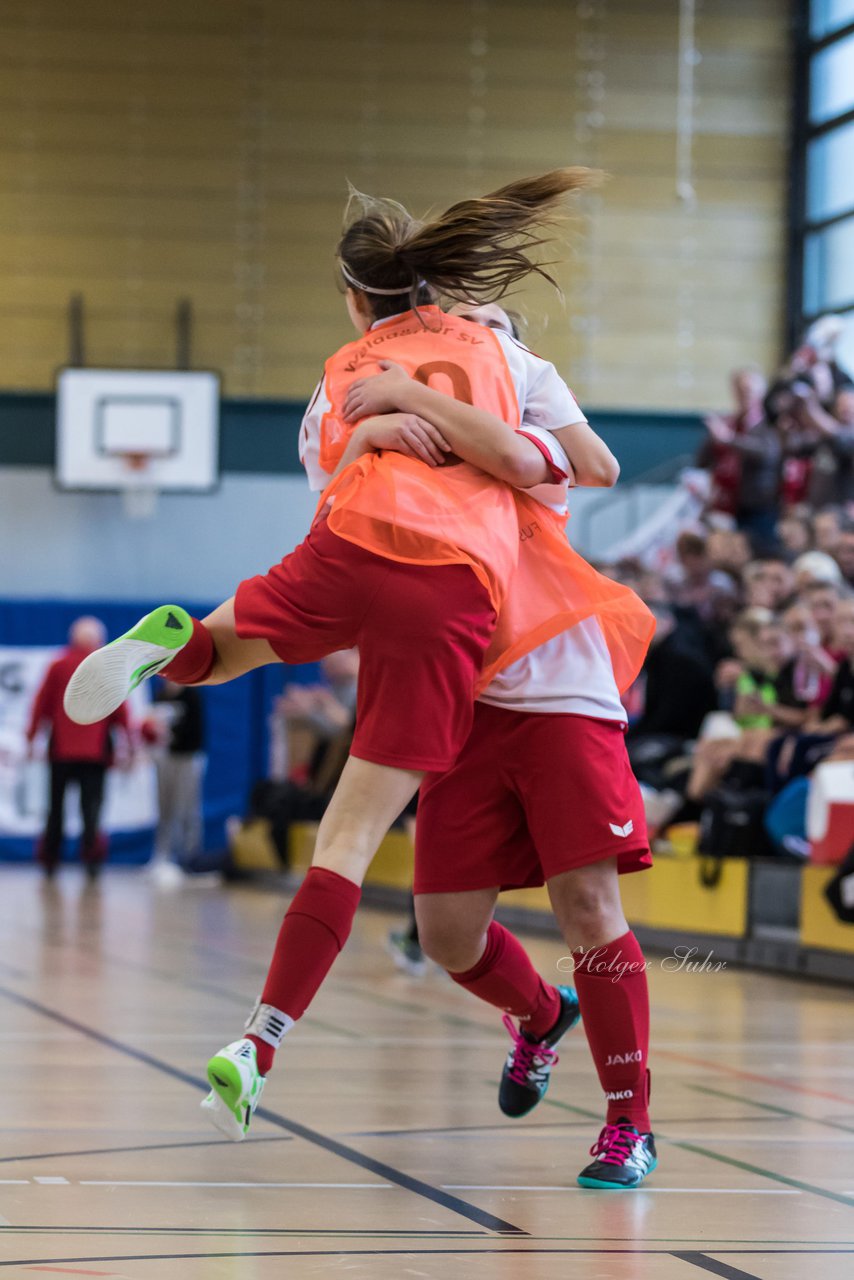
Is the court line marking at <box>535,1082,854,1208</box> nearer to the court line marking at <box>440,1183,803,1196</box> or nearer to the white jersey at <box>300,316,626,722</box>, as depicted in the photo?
the court line marking at <box>440,1183,803,1196</box>

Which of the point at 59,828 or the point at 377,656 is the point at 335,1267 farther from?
the point at 59,828

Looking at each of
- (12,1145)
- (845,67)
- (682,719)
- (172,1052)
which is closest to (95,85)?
(845,67)

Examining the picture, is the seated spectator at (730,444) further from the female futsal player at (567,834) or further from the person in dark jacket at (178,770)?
the female futsal player at (567,834)

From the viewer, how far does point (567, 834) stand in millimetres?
A: 2977

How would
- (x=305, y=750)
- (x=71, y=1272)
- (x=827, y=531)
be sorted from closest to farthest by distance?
(x=71, y=1272) < (x=827, y=531) < (x=305, y=750)


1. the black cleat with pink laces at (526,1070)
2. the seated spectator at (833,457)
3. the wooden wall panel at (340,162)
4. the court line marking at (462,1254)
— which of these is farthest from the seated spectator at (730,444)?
the court line marking at (462,1254)

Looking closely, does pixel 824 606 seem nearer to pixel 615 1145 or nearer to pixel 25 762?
pixel 615 1145

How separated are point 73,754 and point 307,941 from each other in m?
10.3

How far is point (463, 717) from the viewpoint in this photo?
2803 mm

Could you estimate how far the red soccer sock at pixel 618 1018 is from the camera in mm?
3021

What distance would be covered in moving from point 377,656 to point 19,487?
512 inches

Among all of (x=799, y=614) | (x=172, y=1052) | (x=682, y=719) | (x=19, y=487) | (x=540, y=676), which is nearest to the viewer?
(x=540, y=676)

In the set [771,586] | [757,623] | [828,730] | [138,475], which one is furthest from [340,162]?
[828,730]

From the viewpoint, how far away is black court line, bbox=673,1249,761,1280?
2.42 m
